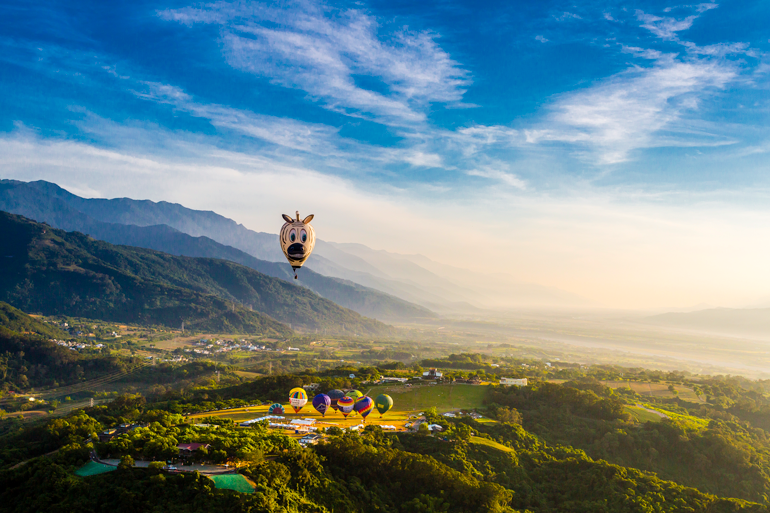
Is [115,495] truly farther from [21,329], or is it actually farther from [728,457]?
[21,329]

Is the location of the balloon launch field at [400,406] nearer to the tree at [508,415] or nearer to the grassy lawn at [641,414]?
the tree at [508,415]

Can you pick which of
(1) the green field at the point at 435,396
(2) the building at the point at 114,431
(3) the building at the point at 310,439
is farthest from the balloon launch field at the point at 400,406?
Result: (2) the building at the point at 114,431

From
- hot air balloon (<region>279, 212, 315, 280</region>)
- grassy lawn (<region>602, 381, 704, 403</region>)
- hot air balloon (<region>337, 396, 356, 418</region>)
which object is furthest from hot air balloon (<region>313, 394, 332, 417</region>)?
Result: grassy lawn (<region>602, 381, 704, 403</region>)

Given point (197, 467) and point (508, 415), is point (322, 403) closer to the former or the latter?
point (197, 467)

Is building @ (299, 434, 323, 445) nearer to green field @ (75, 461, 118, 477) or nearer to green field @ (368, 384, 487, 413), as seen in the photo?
green field @ (75, 461, 118, 477)

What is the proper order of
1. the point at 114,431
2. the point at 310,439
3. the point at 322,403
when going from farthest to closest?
the point at 322,403
the point at 114,431
the point at 310,439

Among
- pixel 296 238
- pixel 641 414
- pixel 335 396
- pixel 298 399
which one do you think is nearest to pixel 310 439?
pixel 335 396

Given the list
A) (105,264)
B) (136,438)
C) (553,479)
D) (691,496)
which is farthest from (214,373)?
(105,264)
